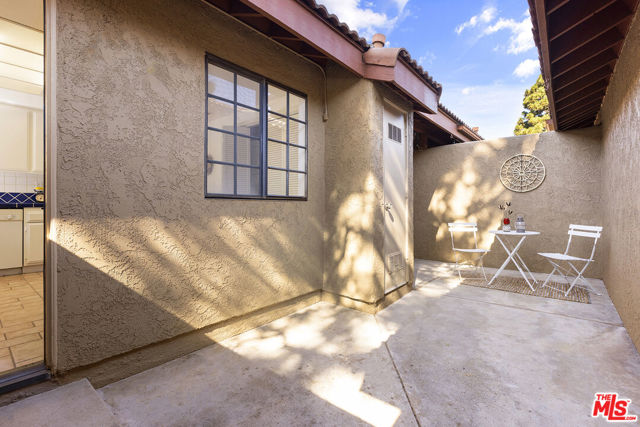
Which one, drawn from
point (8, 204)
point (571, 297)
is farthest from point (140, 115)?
point (571, 297)

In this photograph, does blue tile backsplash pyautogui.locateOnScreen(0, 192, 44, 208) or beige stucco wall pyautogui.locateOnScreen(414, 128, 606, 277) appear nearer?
blue tile backsplash pyautogui.locateOnScreen(0, 192, 44, 208)

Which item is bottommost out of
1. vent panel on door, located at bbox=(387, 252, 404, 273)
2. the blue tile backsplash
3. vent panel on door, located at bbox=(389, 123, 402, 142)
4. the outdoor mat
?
the outdoor mat

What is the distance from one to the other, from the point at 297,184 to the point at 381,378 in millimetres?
2096

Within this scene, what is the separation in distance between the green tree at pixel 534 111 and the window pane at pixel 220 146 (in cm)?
1392

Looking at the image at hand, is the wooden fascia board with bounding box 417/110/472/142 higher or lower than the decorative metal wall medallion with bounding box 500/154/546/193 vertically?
higher

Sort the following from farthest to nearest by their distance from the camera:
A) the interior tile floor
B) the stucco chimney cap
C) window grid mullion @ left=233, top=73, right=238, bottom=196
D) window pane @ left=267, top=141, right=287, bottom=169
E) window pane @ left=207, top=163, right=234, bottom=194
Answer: the stucco chimney cap < window pane @ left=267, top=141, right=287, bottom=169 < window grid mullion @ left=233, top=73, right=238, bottom=196 < window pane @ left=207, top=163, right=234, bottom=194 < the interior tile floor

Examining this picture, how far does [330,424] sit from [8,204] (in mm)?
5252

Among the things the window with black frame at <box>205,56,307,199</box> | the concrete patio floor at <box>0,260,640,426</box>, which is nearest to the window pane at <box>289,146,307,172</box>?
the window with black frame at <box>205,56,307,199</box>

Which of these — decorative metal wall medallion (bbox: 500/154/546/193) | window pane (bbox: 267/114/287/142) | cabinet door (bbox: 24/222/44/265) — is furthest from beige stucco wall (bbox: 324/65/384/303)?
cabinet door (bbox: 24/222/44/265)

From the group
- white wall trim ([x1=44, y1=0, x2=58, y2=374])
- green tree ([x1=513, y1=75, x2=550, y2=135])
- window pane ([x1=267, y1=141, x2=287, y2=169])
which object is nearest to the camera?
white wall trim ([x1=44, y1=0, x2=58, y2=374])

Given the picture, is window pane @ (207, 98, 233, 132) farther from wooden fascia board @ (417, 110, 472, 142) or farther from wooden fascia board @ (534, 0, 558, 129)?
wooden fascia board @ (417, 110, 472, 142)

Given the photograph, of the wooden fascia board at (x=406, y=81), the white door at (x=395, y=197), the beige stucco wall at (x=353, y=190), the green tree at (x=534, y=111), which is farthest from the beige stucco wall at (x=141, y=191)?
the green tree at (x=534, y=111)

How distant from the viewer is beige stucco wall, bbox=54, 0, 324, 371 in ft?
5.60

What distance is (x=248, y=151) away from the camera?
2777mm
